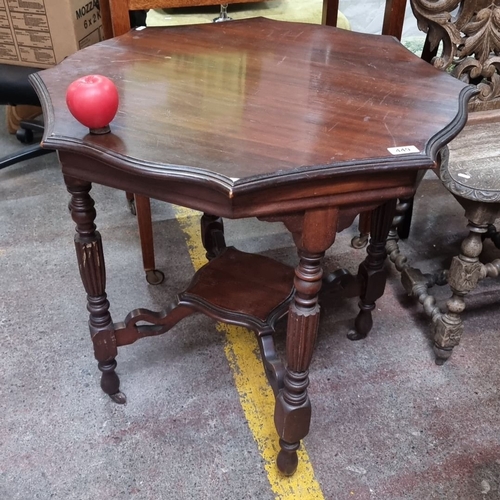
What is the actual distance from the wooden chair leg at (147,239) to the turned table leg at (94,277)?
0.43 m

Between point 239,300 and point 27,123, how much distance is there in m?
1.65

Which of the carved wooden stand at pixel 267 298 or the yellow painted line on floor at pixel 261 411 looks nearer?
the carved wooden stand at pixel 267 298

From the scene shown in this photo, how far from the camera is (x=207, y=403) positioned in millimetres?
1553

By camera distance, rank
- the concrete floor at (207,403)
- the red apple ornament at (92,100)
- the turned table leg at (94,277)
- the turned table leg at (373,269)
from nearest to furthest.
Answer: the red apple ornament at (92,100) < the turned table leg at (94,277) < the concrete floor at (207,403) < the turned table leg at (373,269)

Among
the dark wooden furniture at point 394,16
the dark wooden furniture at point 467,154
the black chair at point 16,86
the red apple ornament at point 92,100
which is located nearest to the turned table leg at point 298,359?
the red apple ornament at point 92,100

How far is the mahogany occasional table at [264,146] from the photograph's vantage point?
983 mm

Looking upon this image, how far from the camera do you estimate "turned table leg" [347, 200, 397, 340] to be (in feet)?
5.00

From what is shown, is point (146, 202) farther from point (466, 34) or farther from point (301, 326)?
point (466, 34)

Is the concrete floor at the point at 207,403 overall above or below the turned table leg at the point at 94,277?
below

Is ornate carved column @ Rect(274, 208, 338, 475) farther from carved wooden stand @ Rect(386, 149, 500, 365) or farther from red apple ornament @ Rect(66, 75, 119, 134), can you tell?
carved wooden stand @ Rect(386, 149, 500, 365)

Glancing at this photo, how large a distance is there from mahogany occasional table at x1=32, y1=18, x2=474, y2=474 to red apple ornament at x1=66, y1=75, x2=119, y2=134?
4 cm

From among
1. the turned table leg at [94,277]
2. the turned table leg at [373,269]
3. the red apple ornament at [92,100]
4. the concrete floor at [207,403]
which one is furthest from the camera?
the turned table leg at [373,269]

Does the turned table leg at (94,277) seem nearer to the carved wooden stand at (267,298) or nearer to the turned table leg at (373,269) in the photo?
the carved wooden stand at (267,298)

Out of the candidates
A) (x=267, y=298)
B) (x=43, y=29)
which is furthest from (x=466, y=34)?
(x=43, y=29)
